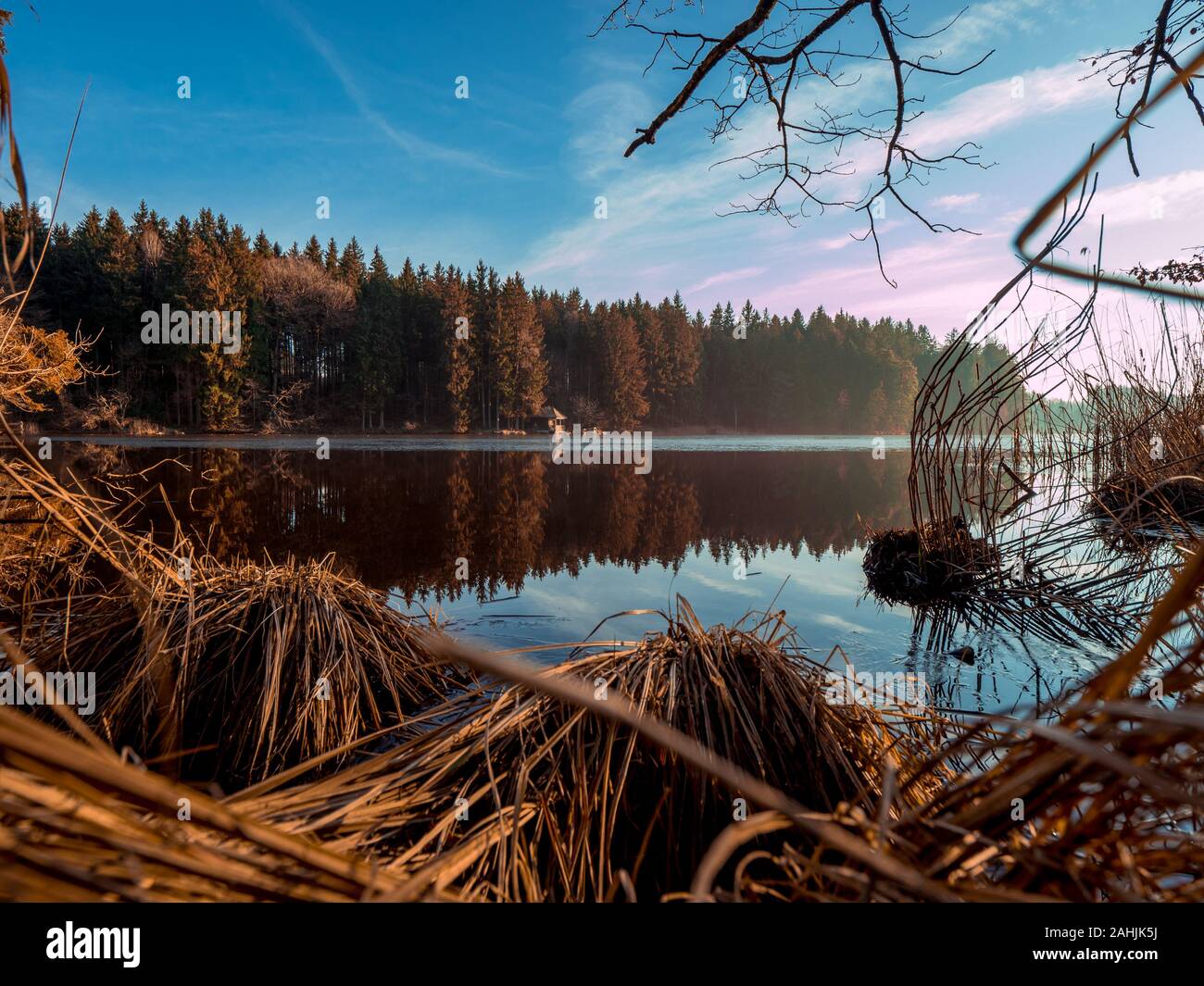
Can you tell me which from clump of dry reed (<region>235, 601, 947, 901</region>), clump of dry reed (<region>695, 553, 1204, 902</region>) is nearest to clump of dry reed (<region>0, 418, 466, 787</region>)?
clump of dry reed (<region>235, 601, 947, 901</region>)

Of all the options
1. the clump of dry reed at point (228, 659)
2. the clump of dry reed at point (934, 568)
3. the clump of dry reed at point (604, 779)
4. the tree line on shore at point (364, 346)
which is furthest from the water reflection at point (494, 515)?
the tree line on shore at point (364, 346)

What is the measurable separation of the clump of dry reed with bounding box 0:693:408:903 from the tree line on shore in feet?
107

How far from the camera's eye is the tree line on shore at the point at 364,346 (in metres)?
39.8

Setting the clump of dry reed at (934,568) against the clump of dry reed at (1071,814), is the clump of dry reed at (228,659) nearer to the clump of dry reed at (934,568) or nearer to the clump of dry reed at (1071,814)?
the clump of dry reed at (1071,814)

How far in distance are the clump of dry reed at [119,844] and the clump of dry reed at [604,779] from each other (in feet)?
1.24

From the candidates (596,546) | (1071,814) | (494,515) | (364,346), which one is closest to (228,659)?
(1071,814)

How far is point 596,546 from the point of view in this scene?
7.72 m

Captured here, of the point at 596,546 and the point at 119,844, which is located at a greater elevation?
the point at 119,844

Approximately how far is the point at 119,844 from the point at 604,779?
3.42ft

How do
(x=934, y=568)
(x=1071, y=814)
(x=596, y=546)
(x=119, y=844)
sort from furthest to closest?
(x=596, y=546)
(x=934, y=568)
(x=1071, y=814)
(x=119, y=844)

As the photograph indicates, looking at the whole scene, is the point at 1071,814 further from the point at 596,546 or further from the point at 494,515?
the point at 494,515

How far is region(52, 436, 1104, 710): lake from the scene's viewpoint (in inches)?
146

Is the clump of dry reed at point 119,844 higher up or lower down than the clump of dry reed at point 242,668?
higher up

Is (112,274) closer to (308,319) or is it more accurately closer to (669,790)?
(308,319)
